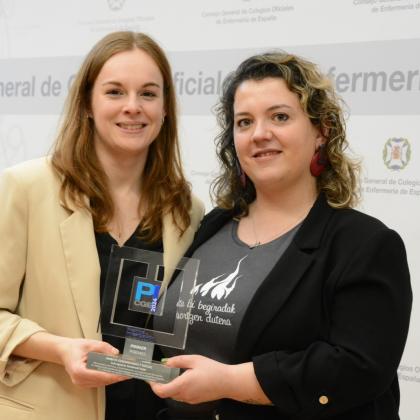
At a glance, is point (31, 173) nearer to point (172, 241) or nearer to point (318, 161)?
point (172, 241)

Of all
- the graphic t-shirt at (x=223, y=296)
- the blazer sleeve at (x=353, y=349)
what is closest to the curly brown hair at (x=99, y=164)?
the graphic t-shirt at (x=223, y=296)

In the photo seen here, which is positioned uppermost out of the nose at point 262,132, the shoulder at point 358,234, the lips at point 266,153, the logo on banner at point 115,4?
the logo on banner at point 115,4

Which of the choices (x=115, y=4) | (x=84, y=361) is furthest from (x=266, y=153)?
(x=115, y=4)

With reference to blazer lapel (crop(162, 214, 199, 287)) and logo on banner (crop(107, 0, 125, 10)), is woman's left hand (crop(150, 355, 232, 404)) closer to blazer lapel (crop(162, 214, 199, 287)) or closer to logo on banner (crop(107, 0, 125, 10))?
blazer lapel (crop(162, 214, 199, 287))

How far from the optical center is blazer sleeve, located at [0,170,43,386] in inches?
78.5

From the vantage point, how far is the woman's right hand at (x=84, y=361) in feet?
5.85

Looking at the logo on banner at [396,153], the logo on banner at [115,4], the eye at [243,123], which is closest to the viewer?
the eye at [243,123]

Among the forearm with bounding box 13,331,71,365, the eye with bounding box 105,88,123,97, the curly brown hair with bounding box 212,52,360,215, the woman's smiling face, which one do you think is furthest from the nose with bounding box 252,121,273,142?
the forearm with bounding box 13,331,71,365

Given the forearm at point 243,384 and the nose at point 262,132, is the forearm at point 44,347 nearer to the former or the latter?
the forearm at point 243,384

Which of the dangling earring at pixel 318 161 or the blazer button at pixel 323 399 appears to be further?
the dangling earring at pixel 318 161

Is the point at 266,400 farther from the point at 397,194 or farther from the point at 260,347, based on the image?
the point at 397,194

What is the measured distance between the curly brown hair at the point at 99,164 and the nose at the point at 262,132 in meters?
0.45

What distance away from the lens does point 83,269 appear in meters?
2.02

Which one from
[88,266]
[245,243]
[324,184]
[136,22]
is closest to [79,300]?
[88,266]
